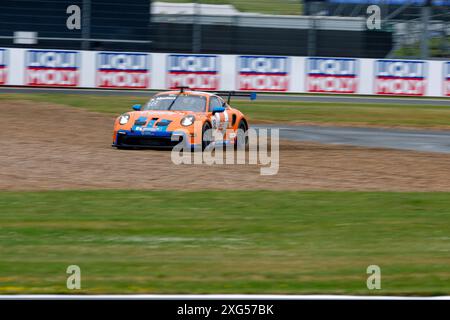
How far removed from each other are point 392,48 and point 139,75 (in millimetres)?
8838

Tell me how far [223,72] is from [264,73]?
4.42 feet

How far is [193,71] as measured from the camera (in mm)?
29453

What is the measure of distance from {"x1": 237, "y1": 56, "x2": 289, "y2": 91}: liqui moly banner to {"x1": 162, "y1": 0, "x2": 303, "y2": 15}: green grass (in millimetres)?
3902

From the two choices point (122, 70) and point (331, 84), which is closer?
point (122, 70)

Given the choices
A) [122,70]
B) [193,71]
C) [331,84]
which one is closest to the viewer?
[193,71]

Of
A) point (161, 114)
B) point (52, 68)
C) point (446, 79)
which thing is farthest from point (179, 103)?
point (446, 79)

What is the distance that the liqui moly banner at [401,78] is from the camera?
29.9 meters

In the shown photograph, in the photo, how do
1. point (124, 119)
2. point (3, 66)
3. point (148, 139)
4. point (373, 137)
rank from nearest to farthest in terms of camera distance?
point (148, 139) < point (124, 119) < point (373, 137) < point (3, 66)

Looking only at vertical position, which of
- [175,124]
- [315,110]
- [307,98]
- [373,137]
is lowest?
[373,137]

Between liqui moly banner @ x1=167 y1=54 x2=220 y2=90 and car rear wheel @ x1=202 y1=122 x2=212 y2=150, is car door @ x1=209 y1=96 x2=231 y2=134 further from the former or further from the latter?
liqui moly banner @ x1=167 y1=54 x2=220 y2=90

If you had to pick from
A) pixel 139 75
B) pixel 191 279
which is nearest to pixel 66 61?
pixel 139 75

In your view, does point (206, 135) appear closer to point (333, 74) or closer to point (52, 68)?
point (52, 68)
